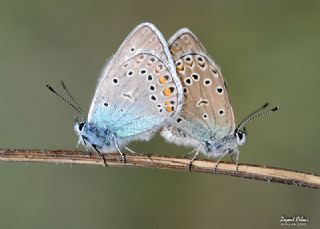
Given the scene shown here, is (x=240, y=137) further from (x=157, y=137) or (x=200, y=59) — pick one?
(x=157, y=137)

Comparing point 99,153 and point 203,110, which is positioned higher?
point 203,110

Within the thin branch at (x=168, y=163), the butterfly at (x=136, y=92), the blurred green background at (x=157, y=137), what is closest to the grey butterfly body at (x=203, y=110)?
the butterfly at (x=136, y=92)

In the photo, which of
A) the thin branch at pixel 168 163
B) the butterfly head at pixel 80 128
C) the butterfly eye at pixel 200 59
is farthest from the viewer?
the butterfly eye at pixel 200 59

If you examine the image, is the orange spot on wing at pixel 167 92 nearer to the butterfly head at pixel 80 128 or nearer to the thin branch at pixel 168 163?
the butterfly head at pixel 80 128

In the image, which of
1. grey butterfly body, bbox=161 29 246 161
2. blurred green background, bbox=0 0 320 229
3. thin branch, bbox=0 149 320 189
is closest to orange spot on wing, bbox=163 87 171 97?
grey butterfly body, bbox=161 29 246 161

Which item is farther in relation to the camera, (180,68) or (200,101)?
(180,68)

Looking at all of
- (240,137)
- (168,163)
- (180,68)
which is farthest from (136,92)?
(168,163)
